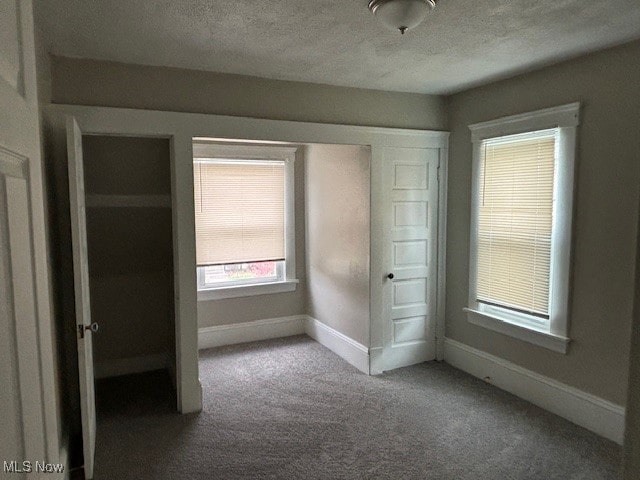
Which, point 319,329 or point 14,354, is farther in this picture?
point 319,329

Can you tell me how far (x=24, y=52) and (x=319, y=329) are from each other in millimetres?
4296

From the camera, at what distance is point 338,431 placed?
3037 mm

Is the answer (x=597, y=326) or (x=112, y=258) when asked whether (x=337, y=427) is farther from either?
(x=112, y=258)

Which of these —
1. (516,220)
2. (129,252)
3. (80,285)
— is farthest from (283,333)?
(80,285)

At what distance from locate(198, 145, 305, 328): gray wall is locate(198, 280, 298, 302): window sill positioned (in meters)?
0.05

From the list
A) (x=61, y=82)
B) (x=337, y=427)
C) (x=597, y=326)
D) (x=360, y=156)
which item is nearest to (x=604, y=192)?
(x=597, y=326)

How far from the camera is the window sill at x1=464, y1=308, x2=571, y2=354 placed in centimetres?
316

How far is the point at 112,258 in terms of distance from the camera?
3.94 metres

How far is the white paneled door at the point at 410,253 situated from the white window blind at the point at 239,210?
1520 mm

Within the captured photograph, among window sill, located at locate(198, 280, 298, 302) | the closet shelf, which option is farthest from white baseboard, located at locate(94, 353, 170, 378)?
the closet shelf

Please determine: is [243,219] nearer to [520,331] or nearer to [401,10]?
[520,331]

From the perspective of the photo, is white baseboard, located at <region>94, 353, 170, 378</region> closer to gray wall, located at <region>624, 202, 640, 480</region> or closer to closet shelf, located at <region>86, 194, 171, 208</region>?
closet shelf, located at <region>86, 194, 171, 208</region>

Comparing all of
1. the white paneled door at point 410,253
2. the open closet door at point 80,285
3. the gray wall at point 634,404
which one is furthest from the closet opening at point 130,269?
the gray wall at point 634,404

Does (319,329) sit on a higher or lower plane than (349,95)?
lower
